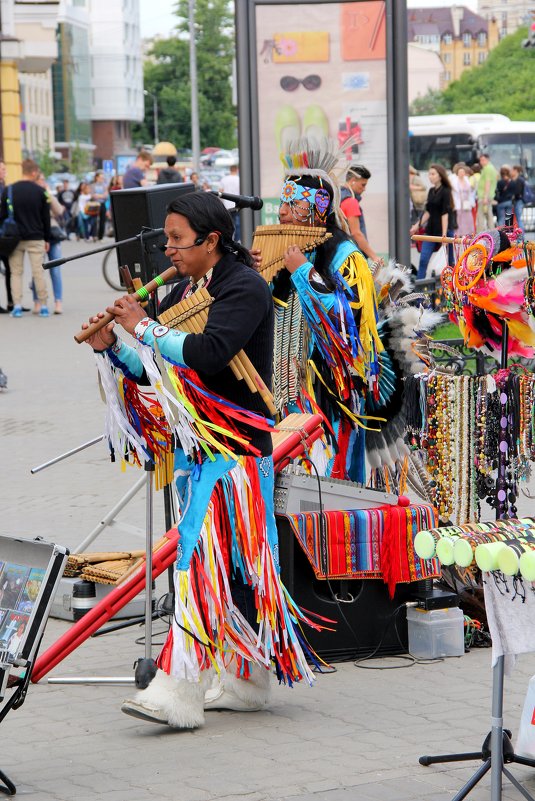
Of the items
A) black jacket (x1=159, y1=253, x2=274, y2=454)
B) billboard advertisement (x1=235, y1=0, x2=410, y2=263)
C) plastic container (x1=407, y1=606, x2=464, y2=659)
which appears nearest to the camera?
black jacket (x1=159, y1=253, x2=274, y2=454)

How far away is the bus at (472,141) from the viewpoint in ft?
103

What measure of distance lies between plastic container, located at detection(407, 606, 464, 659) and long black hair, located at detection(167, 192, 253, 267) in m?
1.74

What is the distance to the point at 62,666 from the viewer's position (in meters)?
5.66

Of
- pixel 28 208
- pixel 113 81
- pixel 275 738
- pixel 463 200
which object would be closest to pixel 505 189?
pixel 463 200

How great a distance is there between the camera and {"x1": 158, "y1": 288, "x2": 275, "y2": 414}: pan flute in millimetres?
4645

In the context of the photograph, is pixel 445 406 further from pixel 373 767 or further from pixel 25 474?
pixel 25 474

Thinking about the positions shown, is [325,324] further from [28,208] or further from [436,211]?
[436,211]

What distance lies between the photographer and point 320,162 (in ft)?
19.8

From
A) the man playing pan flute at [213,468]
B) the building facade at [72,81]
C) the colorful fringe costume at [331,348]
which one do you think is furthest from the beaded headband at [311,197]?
the building facade at [72,81]

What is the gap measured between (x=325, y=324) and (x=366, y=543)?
3.13 ft

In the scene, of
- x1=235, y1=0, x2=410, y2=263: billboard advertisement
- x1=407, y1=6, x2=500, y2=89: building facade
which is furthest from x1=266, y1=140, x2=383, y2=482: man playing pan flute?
x1=407, y1=6, x2=500, y2=89: building facade

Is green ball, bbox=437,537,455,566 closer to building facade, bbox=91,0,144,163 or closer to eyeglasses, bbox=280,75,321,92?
eyeglasses, bbox=280,75,321,92

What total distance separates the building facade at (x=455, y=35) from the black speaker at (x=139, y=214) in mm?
184720

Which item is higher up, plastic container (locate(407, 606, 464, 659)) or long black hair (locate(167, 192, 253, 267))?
long black hair (locate(167, 192, 253, 267))
